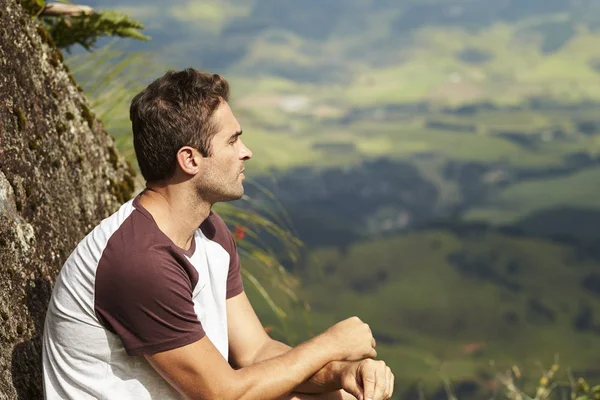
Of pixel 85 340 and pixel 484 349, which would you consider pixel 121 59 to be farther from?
pixel 484 349

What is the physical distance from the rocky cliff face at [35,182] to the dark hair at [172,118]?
688mm

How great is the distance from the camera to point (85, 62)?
554 cm

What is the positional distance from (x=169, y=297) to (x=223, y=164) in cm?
53

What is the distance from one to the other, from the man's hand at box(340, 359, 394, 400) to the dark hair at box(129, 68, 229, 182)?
Answer: 0.95 m

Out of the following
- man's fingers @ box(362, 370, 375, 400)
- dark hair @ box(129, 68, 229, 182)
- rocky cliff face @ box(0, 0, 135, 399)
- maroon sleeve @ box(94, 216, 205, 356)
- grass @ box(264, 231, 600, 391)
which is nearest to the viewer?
maroon sleeve @ box(94, 216, 205, 356)

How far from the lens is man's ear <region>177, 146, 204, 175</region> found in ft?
8.57

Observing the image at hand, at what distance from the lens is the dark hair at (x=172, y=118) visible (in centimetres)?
260

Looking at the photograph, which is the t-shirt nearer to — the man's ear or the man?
the man

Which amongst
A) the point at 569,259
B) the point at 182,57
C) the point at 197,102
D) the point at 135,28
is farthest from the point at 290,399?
the point at 569,259

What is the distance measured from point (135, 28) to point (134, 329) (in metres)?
2.91

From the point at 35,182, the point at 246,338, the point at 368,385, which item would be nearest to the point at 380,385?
the point at 368,385

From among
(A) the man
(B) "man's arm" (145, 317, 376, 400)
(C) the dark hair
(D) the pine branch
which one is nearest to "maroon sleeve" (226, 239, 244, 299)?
(A) the man

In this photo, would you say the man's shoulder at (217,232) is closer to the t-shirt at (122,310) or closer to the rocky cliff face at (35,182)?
the t-shirt at (122,310)

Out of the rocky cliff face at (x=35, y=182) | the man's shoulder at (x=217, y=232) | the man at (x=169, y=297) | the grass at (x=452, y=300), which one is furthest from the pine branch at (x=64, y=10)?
the grass at (x=452, y=300)
